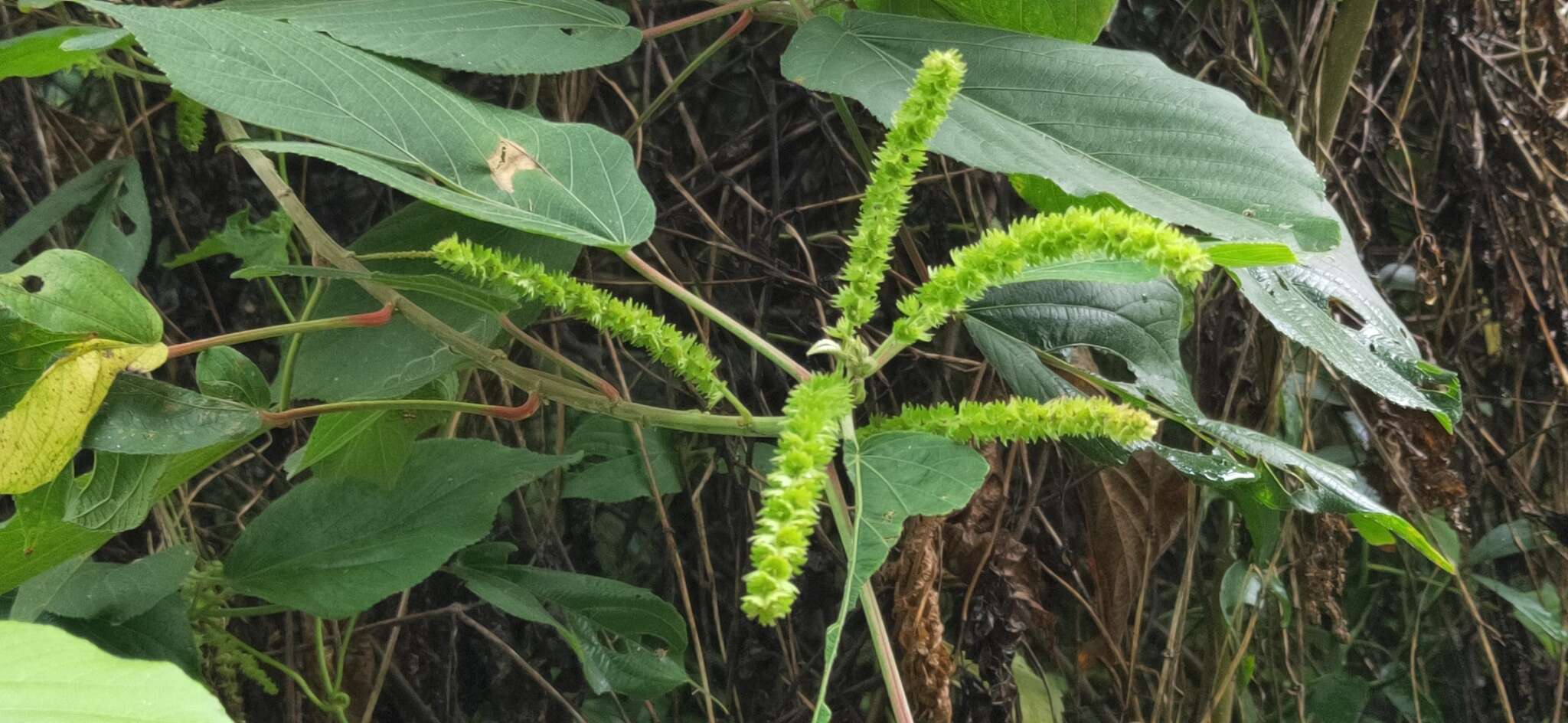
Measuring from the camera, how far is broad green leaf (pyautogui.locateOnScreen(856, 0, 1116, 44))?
717 mm

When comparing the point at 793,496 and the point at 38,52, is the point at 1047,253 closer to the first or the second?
the point at 793,496

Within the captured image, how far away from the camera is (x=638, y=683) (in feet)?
3.33

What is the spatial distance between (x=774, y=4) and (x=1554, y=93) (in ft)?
3.62

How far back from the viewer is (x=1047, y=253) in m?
0.45

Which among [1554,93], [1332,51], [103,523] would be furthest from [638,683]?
[1554,93]

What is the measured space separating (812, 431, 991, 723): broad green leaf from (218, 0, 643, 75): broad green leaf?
1.08 feet

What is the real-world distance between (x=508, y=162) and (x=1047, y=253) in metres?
0.29

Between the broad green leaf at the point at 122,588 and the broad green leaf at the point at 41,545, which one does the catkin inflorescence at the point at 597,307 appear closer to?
the broad green leaf at the point at 41,545

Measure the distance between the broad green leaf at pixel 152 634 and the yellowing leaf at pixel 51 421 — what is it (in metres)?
0.27

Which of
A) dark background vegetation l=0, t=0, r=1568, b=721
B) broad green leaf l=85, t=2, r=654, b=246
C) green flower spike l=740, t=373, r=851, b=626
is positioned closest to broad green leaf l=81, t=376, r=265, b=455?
broad green leaf l=85, t=2, r=654, b=246

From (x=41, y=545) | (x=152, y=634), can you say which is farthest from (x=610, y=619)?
(x=41, y=545)

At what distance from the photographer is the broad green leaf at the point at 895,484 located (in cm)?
43

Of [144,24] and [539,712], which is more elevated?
[144,24]

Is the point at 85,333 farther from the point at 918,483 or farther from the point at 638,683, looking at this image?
the point at 638,683
